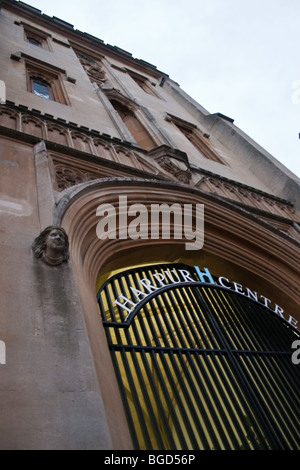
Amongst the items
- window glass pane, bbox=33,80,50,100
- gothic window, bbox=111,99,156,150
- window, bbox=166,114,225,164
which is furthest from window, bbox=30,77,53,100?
window, bbox=166,114,225,164

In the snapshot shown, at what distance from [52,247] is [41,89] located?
7434 mm

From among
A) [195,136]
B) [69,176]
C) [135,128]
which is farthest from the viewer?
[195,136]

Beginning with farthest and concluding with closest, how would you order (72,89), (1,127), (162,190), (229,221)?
(72,89) → (229,221) → (162,190) → (1,127)

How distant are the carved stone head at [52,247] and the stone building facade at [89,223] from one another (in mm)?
60

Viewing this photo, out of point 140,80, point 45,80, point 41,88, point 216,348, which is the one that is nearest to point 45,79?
point 45,80

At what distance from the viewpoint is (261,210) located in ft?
23.1

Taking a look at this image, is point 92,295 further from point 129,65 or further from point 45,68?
point 129,65

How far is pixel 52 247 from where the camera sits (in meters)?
2.84

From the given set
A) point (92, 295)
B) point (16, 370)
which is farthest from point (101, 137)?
point (16, 370)

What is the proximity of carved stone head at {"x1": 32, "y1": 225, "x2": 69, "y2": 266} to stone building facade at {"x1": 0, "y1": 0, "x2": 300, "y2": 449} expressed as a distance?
0.20 ft

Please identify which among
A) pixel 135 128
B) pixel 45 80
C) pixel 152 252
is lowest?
pixel 152 252

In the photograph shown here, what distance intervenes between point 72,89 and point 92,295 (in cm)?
733

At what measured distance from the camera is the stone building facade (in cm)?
204

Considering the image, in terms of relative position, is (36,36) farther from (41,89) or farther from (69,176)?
(69,176)
